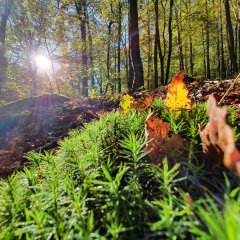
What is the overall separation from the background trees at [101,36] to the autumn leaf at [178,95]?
14.0m

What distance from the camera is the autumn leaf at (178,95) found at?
182 centimetres

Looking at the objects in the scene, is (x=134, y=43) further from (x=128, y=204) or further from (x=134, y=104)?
(x=128, y=204)

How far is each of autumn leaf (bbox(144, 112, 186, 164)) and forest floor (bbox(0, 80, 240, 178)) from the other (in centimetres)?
149

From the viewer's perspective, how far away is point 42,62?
123 ft

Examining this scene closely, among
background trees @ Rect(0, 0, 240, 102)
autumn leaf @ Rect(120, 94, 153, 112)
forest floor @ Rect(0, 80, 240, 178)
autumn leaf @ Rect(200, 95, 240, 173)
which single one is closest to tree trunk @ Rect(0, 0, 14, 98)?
background trees @ Rect(0, 0, 240, 102)

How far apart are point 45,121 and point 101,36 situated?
28.3 m

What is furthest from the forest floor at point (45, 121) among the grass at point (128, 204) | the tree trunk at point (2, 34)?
the tree trunk at point (2, 34)

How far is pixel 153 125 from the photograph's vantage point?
1390 millimetres

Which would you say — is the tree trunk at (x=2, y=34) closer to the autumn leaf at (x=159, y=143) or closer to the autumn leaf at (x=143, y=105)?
the autumn leaf at (x=143, y=105)

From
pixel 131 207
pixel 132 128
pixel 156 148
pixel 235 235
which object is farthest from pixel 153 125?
pixel 235 235

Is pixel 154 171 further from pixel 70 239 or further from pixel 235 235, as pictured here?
pixel 235 235

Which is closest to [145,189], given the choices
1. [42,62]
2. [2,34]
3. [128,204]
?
[128,204]

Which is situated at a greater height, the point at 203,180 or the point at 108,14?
the point at 108,14

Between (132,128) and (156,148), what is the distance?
17.7 inches
